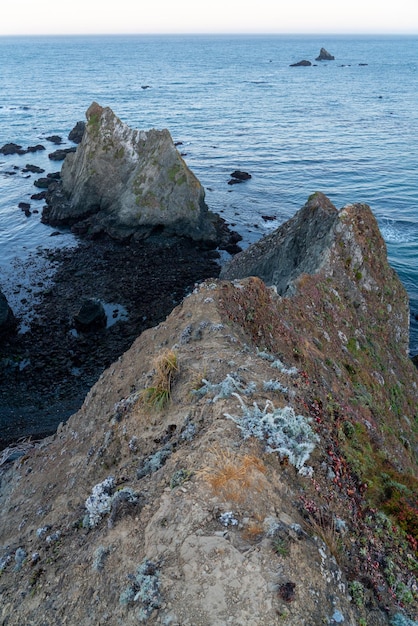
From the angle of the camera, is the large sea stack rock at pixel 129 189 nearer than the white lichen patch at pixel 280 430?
No

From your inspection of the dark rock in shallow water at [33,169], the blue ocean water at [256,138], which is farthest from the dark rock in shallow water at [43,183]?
the dark rock in shallow water at [33,169]

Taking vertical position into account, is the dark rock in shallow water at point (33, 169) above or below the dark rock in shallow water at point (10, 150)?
below

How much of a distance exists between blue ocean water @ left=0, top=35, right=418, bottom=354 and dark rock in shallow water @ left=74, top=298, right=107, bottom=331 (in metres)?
6.29

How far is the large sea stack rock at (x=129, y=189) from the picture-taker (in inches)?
1902

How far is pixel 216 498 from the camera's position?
744cm

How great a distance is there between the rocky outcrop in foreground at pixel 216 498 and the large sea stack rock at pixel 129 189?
3449 cm

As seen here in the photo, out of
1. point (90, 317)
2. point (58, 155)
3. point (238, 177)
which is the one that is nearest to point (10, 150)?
point (58, 155)

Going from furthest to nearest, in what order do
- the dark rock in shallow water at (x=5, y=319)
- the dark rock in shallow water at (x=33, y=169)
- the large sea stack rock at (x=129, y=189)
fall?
the dark rock in shallow water at (x=33, y=169) → the large sea stack rock at (x=129, y=189) → the dark rock in shallow water at (x=5, y=319)

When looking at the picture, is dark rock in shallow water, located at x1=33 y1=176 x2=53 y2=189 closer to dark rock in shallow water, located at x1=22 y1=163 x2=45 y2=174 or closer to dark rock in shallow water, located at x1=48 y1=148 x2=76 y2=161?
dark rock in shallow water, located at x1=22 y1=163 x2=45 y2=174

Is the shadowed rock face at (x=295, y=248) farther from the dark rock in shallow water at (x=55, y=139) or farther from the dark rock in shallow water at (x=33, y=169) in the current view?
the dark rock in shallow water at (x=55, y=139)

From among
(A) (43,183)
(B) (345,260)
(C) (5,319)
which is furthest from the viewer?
(A) (43,183)

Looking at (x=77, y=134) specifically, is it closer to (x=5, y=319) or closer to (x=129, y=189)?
(x=129, y=189)

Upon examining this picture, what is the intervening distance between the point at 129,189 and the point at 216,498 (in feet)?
152

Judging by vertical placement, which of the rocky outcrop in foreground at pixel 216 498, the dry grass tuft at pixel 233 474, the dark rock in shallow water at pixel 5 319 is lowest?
the dark rock in shallow water at pixel 5 319
